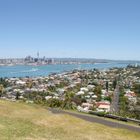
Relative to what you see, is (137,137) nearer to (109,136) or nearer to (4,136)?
(109,136)

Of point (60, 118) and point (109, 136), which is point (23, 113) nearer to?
point (60, 118)

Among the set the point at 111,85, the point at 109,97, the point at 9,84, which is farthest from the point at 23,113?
the point at 9,84

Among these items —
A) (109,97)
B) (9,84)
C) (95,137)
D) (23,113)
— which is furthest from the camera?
(9,84)

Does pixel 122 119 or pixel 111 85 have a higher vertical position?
pixel 122 119

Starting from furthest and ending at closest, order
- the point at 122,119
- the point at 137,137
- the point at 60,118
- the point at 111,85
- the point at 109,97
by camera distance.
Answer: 1. the point at 111,85
2. the point at 109,97
3. the point at 122,119
4. the point at 60,118
5. the point at 137,137

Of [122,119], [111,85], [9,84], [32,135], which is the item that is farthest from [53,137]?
[9,84]

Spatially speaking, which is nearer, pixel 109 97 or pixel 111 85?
pixel 109 97
